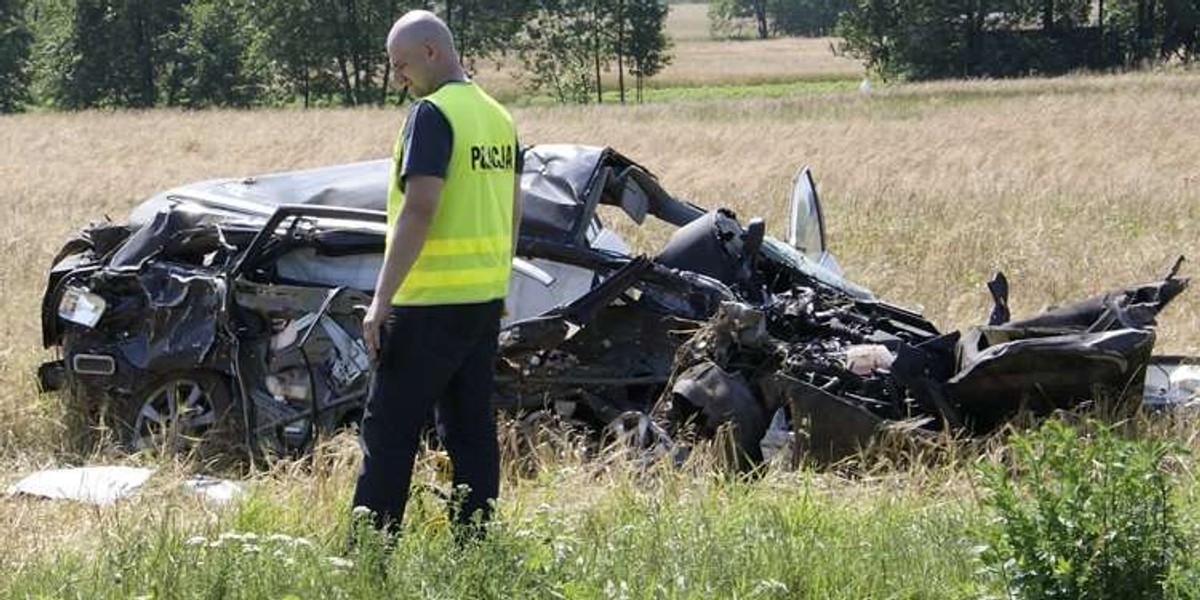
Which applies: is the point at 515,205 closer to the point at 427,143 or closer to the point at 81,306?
the point at 427,143

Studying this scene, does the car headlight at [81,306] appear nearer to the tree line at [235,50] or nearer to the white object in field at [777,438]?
the white object in field at [777,438]

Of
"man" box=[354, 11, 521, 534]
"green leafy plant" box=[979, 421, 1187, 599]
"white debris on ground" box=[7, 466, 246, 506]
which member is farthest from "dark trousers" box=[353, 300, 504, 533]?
"green leafy plant" box=[979, 421, 1187, 599]

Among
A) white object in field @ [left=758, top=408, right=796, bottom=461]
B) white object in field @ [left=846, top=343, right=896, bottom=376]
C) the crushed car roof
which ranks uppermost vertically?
the crushed car roof

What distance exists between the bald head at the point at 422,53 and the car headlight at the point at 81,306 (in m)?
3.02

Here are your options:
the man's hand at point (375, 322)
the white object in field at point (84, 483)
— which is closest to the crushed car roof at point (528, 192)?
the white object in field at point (84, 483)

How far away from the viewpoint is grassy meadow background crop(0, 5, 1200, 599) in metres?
4.02

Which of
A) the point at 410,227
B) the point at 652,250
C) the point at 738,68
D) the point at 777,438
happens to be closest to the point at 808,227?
the point at 777,438

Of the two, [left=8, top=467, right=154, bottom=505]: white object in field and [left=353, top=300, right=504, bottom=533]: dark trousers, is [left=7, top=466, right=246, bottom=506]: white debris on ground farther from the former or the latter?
[left=353, top=300, right=504, bottom=533]: dark trousers

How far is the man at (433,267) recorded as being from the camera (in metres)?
4.38

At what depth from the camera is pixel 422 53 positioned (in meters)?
4.48

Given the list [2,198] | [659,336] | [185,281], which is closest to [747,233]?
[659,336]

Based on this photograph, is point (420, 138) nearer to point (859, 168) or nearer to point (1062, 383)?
point (1062, 383)

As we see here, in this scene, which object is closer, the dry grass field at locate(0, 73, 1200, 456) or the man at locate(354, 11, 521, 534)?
the man at locate(354, 11, 521, 534)

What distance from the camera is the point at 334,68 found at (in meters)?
65.6
